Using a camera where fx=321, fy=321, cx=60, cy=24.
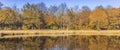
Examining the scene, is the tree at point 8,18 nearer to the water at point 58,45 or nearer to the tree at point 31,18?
the tree at point 31,18

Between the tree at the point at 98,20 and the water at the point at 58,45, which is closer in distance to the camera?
the water at the point at 58,45

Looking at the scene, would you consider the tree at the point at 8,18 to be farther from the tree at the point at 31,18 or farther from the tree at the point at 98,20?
the tree at the point at 98,20

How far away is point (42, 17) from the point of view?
3123 inches

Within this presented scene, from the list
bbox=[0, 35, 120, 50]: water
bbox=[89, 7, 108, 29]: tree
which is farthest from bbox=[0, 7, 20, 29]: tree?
bbox=[0, 35, 120, 50]: water

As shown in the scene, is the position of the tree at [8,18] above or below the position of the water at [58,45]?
above

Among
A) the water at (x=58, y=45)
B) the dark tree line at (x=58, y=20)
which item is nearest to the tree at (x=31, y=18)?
the dark tree line at (x=58, y=20)

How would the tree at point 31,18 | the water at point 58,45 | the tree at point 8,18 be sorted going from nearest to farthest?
the water at point 58,45 → the tree at point 8,18 → the tree at point 31,18

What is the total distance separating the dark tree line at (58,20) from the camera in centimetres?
7419

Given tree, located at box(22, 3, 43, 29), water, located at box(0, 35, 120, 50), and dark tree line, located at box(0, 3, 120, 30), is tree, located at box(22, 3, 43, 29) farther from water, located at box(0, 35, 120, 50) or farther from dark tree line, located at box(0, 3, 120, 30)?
water, located at box(0, 35, 120, 50)

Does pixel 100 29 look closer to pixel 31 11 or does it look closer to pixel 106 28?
pixel 106 28

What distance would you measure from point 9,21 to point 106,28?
22.6 m

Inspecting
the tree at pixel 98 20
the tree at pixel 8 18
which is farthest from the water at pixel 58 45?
the tree at pixel 98 20

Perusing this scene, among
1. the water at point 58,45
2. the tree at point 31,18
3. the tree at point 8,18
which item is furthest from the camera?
the tree at point 31,18

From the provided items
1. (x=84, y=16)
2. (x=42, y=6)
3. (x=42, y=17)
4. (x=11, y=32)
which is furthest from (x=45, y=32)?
(x=42, y=6)
